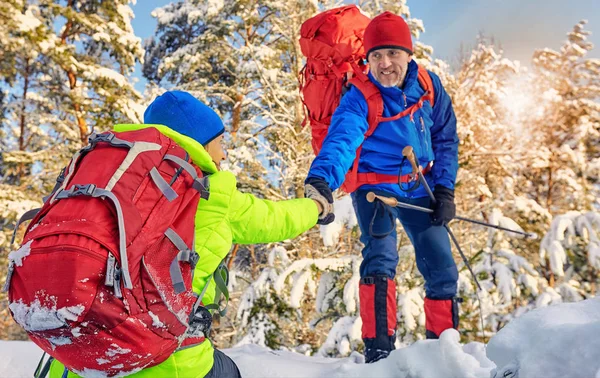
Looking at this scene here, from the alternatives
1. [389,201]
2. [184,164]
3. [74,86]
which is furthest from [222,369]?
[74,86]

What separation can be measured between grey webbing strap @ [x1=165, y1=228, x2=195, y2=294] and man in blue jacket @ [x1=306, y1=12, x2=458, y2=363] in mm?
1695

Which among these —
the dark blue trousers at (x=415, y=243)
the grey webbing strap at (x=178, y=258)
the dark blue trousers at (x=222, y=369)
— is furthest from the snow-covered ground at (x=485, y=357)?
the grey webbing strap at (x=178, y=258)

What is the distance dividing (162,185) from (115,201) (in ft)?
0.61

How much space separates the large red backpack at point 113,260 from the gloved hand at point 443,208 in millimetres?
2219

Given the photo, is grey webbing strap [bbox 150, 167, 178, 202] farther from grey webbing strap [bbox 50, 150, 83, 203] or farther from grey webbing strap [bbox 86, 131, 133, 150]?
grey webbing strap [bbox 50, 150, 83, 203]

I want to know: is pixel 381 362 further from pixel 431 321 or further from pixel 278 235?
pixel 278 235

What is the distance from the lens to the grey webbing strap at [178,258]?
1.55 m

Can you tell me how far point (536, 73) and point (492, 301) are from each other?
30.4 ft

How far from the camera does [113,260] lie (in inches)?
54.8

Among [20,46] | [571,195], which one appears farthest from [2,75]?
[571,195]

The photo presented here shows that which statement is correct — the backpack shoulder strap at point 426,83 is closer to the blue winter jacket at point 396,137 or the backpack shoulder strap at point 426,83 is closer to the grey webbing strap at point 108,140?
the blue winter jacket at point 396,137

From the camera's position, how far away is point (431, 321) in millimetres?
3328

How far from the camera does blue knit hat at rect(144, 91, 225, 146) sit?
2.05 metres

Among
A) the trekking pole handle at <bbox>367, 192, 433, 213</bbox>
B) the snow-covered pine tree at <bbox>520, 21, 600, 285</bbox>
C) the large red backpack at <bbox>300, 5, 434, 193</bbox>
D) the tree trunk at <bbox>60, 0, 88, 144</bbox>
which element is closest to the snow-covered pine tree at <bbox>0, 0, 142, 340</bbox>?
the tree trunk at <bbox>60, 0, 88, 144</bbox>
